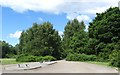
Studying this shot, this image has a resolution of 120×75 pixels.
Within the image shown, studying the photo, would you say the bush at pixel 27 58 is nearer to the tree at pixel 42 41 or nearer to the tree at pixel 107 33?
the tree at pixel 42 41

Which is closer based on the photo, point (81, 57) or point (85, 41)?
point (81, 57)

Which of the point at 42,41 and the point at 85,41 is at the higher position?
the point at 42,41

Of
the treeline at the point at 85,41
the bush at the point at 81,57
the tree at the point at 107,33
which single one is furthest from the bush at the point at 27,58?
the tree at the point at 107,33

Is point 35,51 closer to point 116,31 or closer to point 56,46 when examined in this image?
point 56,46

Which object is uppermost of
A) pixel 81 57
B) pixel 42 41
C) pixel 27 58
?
pixel 42 41

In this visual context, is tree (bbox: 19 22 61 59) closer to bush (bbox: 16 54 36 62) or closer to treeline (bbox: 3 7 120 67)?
treeline (bbox: 3 7 120 67)

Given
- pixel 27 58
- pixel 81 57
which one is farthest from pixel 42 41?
pixel 81 57

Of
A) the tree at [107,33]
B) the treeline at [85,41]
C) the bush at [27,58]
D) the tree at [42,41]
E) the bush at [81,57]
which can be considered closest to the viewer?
the tree at [107,33]

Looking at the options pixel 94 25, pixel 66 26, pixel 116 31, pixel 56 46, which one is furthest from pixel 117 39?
pixel 66 26

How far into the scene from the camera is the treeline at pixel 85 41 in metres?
53.8

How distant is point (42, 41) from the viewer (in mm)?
65438

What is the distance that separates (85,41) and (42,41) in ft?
31.2

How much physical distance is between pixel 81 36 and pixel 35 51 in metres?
10.5

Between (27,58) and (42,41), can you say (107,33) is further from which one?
(42,41)
